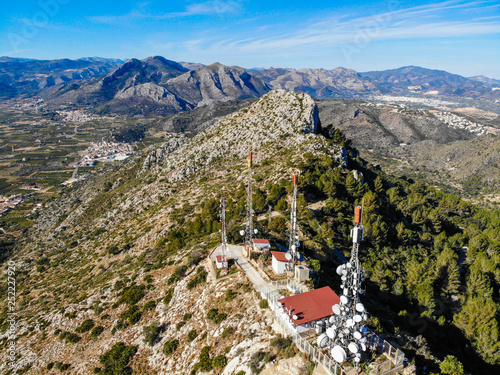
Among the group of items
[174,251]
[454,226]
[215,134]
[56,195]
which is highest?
[215,134]

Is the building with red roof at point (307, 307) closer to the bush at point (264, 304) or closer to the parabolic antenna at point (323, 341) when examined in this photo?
the parabolic antenna at point (323, 341)

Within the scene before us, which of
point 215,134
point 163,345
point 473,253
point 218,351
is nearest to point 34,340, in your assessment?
point 163,345

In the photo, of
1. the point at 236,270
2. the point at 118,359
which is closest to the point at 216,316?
the point at 236,270

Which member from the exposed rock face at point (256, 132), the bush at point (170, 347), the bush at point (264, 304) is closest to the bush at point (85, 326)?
the bush at point (170, 347)

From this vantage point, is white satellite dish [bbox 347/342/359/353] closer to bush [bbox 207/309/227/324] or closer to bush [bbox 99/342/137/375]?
bush [bbox 207/309/227/324]

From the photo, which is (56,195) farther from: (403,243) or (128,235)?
(403,243)

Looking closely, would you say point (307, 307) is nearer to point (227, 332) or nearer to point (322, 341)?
point (322, 341)
